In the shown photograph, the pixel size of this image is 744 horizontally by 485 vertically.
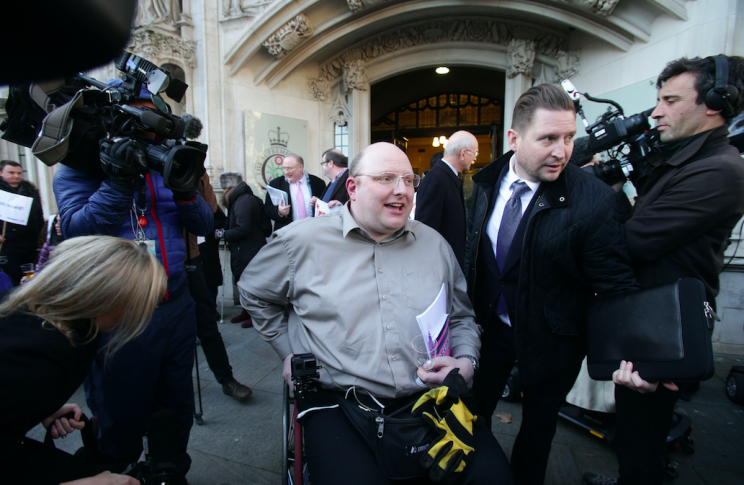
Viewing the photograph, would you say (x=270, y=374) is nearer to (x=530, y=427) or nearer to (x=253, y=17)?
(x=530, y=427)

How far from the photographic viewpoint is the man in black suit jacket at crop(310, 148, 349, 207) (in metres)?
4.55

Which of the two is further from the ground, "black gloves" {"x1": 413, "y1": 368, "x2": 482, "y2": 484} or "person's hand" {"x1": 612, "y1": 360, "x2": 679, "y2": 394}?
"person's hand" {"x1": 612, "y1": 360, "x2": 679, "y2": 394}

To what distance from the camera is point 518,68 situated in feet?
20.1

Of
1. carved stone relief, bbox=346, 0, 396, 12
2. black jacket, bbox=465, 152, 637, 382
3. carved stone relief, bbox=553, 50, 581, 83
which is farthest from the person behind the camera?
carved stone relief, bbox=553, 50, 581, 83

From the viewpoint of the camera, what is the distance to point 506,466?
143cm

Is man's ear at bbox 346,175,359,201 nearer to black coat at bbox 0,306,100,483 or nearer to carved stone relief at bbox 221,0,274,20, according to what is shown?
black coat at bbox 0,306,100,483

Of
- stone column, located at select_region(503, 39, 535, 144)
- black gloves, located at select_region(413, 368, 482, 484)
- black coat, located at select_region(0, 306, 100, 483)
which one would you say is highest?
stone column, located at select_region(503, 39, 535, 144)

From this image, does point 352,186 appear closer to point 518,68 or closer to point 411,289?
point 411,289

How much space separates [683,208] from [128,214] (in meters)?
2.52

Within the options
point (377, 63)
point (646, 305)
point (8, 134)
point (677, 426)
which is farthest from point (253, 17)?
point (677, 426)

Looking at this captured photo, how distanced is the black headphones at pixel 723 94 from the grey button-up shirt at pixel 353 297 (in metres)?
1.31

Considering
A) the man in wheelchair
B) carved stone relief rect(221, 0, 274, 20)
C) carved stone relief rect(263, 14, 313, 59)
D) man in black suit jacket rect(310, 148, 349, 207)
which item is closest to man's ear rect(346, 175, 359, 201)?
the man in wheelchair

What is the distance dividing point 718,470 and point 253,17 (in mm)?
7633

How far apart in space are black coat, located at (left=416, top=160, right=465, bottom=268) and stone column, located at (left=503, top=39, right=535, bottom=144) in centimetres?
303
